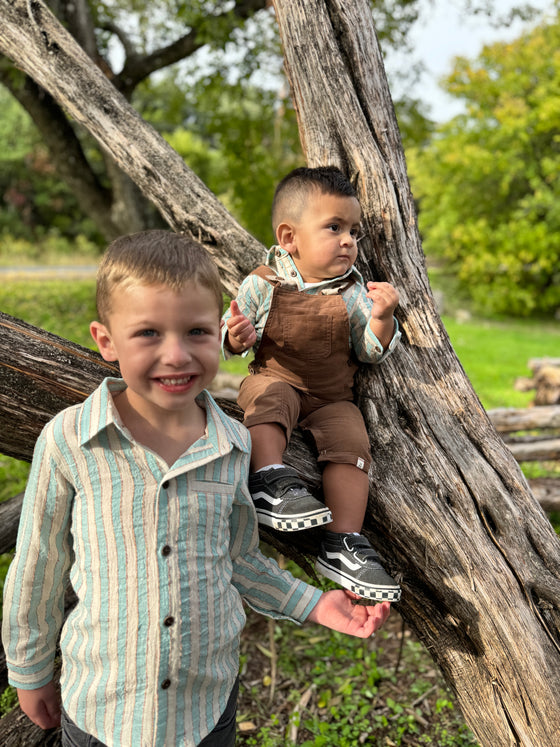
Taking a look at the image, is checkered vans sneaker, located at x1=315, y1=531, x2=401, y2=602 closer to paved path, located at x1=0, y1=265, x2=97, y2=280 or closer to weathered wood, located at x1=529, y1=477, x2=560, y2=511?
weathered wood, located at x1=529, y1=477, x2=560, y2=511

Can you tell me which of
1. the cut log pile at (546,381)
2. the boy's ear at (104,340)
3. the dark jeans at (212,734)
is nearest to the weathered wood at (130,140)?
the boy's ear at (104,340)

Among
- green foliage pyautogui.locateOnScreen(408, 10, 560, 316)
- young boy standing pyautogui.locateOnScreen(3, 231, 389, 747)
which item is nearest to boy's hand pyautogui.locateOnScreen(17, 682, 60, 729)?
young boy standing pyautogui.locateOnScreen(3, 231, 389, 747)

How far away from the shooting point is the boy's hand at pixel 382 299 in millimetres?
2096

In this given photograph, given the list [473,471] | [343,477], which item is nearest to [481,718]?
[473,471]

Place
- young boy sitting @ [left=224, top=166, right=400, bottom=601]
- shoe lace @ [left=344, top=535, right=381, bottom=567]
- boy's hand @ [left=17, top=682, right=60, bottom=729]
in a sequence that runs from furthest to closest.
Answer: young boy sitting @ [left=224, top=166, right=400, bottom=601] < shoe lace @ [left=344, top=535, right=381, bottom=567] < boy's hand @ [left=17, top=682, right=60, bottom=729]

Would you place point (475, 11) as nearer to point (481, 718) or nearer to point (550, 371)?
point (550, 371)

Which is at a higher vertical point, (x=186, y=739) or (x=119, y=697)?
(x=119, y=697)

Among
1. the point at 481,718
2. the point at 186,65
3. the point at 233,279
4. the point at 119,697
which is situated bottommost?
the point at 481,718

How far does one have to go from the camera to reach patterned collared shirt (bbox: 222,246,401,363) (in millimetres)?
2236

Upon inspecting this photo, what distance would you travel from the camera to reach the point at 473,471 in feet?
7.39

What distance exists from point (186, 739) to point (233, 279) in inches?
69.7

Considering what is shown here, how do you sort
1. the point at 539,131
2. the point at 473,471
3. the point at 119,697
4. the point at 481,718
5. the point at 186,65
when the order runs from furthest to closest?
the point at 539,131 < the point at 186,65 < the point at 473,471 < the point at 481,718 < the point at 119,697

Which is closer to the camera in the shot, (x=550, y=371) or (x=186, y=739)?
(x=186, y=739)

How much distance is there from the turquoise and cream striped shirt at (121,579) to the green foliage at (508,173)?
55.1ft
